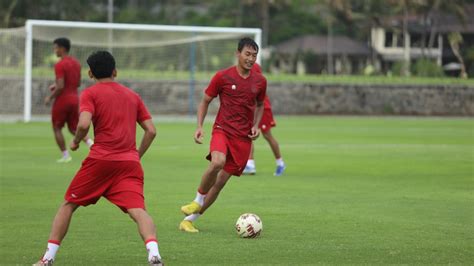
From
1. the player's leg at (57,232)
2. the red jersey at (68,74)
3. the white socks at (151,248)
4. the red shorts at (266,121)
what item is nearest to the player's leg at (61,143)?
the red jersey at (68,74)

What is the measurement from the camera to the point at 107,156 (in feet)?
27.8

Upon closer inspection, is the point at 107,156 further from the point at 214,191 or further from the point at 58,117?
the point at 58,117

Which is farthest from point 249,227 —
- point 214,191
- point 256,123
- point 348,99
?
point 348,99

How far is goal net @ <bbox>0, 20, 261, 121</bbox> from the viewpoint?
35.7 metres

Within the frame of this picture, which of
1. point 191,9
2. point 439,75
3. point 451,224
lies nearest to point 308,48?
point 191,9

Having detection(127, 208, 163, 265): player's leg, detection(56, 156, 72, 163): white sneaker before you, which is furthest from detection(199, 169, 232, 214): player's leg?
detection(56, 156, 72, 163): white sneaker

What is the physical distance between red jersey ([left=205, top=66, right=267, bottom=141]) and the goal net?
2345 cm

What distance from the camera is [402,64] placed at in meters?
56.6

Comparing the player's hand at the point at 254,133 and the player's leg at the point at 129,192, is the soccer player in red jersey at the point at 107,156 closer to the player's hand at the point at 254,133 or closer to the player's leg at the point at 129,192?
the player's leg at the point at 129,192

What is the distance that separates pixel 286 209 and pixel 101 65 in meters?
5.15

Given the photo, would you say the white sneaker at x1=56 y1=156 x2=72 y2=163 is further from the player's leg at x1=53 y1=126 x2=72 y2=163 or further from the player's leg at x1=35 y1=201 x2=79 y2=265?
the player's leg at x1=35 y1=201 x2=79 y2=265

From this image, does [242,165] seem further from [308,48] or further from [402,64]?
[308,48]

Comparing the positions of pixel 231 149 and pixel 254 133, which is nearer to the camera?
pixel 231 149

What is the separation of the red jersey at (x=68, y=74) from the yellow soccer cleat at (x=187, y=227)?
358 inches
